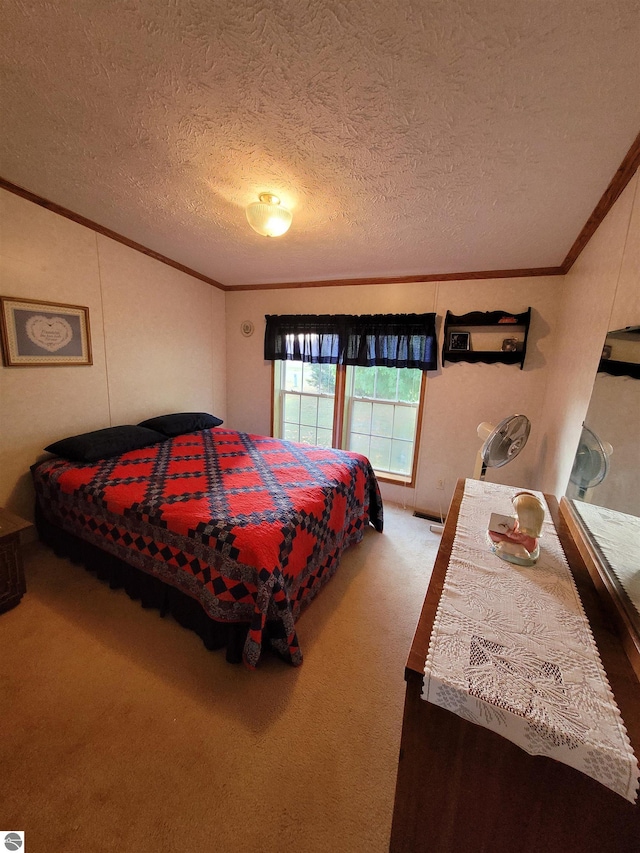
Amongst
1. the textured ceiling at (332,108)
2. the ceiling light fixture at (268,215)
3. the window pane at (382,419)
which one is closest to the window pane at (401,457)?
the window pane at (382,419)

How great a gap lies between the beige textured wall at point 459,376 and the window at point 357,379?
0.15 meters

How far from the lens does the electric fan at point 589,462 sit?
1.23 m

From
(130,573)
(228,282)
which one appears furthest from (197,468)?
(228,282)

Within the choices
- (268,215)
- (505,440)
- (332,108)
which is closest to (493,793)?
(505,440)

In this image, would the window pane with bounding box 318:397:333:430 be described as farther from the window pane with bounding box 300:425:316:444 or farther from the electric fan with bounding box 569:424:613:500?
the electric fan with bounding box 569:424:613:500

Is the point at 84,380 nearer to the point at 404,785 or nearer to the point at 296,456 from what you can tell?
the point at 296,456

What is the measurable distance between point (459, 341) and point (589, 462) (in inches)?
72.5

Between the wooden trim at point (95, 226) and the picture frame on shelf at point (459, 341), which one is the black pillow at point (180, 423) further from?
the picture frame on shelf at point (459, 341)

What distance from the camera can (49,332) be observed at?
2.35m

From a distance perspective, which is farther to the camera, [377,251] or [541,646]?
[377,251]

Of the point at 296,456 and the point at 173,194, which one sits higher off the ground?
the point at 173,194

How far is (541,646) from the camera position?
0.85 metres

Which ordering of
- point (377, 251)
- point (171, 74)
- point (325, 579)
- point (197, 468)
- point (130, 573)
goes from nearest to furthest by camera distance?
1. point (171, 74)
2. point (130, 573)
3. point (325, 579)
4. point (197, 468)
5. point (377, 251)

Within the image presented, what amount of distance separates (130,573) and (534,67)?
114 inches
